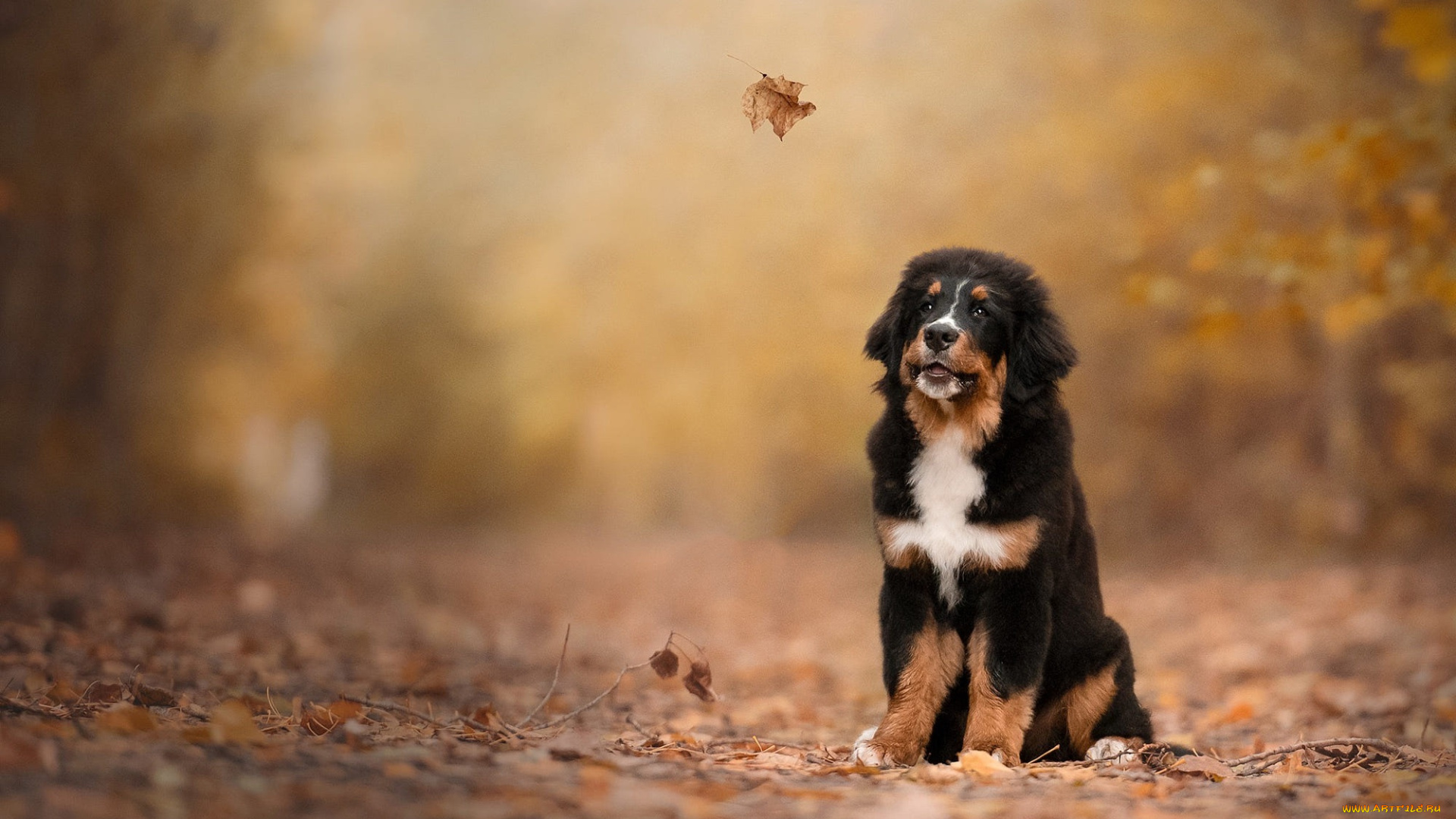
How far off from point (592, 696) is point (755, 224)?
12218 millimetres

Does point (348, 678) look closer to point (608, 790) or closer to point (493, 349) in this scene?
point (608, 790)

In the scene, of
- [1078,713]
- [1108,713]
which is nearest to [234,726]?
Answer: [1078,713]

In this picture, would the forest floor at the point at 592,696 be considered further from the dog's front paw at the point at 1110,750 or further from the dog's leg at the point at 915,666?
the dog's leg at the point at 915,666

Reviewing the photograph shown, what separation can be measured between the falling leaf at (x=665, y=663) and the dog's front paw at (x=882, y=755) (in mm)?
821

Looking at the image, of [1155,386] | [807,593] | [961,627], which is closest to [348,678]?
[961,627]

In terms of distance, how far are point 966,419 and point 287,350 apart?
66.2ft

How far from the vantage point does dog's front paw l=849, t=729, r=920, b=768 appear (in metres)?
4.39

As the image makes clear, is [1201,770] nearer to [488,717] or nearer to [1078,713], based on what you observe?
[1078,713]

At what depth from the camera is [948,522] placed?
4496 millimetres

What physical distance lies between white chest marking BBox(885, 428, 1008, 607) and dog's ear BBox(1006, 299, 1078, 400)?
30 cm

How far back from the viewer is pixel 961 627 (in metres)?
4.56

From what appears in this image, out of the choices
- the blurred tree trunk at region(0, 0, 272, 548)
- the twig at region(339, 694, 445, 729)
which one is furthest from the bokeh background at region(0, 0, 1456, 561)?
the twig at region(339, 694, 445, 729)

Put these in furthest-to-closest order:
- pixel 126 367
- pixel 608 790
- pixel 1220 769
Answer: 1. pixel 126 367
2. pixel 1220 769
3. pixel 608 790

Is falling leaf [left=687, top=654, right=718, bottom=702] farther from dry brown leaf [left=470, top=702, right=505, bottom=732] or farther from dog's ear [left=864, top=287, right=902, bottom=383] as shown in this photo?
dog's ear [left=864, top=287, right=902, bottom=383]
